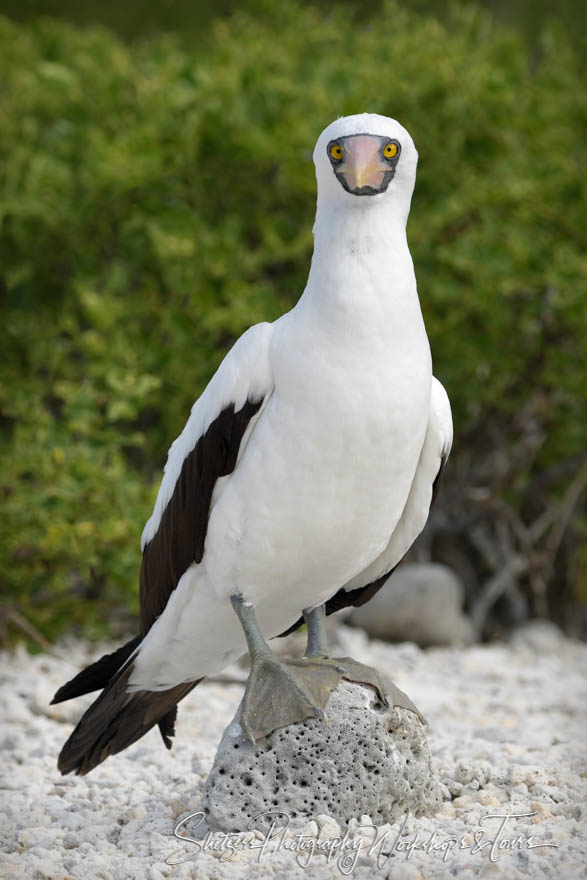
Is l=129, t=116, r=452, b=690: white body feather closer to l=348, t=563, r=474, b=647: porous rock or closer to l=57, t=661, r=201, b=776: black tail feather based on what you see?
l=57, t=661, r=201, b=776: black tail feather

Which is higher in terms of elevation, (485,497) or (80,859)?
(485,497)

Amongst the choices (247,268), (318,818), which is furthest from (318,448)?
(247,268)

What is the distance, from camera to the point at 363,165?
132 inches

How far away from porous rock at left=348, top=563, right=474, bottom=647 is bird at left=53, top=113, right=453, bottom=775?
3.14 m

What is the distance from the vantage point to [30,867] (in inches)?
130

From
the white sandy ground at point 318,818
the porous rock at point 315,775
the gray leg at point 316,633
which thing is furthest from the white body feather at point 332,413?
the white sandy ground at point 318,818

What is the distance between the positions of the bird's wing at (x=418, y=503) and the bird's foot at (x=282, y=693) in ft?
1.86

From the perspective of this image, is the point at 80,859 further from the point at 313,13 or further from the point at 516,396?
the point at 313,13

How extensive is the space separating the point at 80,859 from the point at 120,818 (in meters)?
0.44

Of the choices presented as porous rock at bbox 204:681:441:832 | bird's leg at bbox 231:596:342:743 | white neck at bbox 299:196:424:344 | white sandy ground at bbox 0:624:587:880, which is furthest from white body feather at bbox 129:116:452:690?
white sandy ground at bbox 0:624:587:880

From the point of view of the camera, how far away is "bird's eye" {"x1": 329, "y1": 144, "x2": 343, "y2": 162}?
3.45 m

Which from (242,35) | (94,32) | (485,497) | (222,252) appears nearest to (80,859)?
(222,252)

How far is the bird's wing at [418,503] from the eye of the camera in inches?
149

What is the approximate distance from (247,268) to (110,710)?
3189 mm
